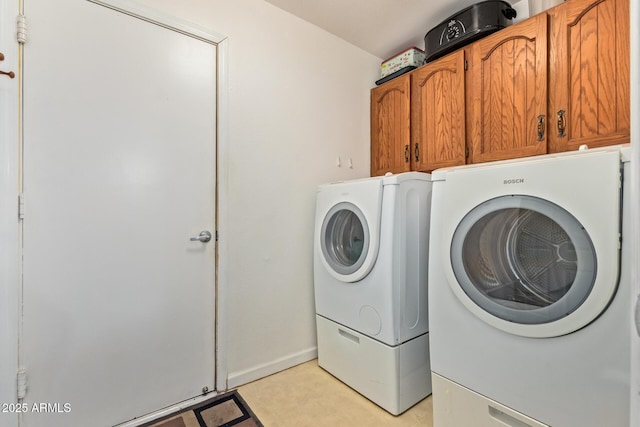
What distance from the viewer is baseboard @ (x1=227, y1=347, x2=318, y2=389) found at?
1773 millimetres

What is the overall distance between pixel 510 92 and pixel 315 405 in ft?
6.65

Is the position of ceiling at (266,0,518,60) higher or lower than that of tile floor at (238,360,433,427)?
higher

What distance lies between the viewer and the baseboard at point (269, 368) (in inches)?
69.8

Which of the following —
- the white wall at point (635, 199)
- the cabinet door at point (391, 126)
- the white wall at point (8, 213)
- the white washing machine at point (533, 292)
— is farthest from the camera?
the cabinet door at point (391, 126)

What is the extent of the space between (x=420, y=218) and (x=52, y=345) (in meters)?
1.83

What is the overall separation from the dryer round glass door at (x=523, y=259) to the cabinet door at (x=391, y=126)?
1041 millimetres

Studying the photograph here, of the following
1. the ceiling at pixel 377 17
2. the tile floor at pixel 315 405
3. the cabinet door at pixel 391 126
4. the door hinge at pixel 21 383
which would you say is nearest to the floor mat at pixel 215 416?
the tile floor at pixel 315 405

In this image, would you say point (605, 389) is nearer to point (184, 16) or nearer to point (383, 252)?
point (383, 252)

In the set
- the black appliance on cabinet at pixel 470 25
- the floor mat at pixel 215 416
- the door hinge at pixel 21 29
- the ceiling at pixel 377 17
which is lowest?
the floor mat at pixel 215 416

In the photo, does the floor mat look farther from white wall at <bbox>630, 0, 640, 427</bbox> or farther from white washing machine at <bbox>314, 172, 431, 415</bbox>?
white wall at <bbox>630, 0, 640, 427</bbox>

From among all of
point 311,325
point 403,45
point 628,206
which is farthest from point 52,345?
point 403,45

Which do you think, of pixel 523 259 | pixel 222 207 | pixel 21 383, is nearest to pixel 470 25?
pixel 523 259

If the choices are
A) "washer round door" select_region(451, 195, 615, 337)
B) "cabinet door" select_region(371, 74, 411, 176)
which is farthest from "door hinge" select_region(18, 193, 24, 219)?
"cabinet door" select_region(371, 74, 411, 176)

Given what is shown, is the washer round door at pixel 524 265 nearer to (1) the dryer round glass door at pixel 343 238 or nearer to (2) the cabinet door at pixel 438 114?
(1) the dryer round glass door at pixel 343 238
